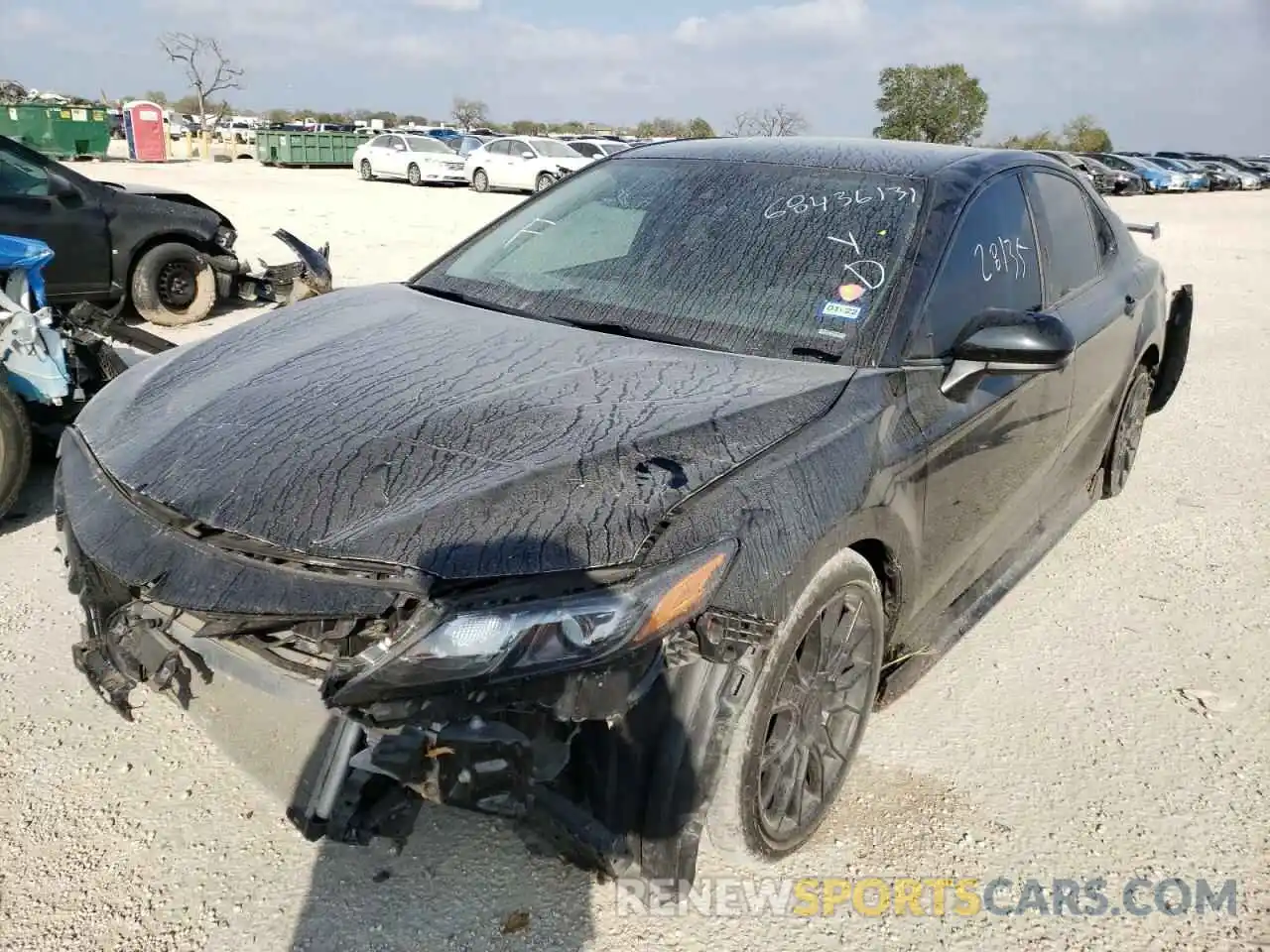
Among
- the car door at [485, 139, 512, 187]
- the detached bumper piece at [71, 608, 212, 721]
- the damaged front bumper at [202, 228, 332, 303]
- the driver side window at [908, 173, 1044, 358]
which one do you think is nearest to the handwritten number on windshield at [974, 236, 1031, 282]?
the driver side window at [908, 173, 1044, 358]

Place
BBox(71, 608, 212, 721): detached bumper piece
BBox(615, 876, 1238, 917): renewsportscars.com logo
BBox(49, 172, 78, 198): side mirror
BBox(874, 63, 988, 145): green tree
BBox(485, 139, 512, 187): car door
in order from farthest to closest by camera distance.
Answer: BBox(874, 63, 988, 145): green tree
BBox(485, 139, 512, 187): car door
BBox(49, 172, 78, 198): side mirror
BBox(615, 876, 1238, 917): renewsportscars.com logo
BBox(71, 608, 212, 721): detached bumper piece

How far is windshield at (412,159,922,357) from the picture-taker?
271cm

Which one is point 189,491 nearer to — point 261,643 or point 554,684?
point 261,643

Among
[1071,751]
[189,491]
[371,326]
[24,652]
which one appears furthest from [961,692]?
[24,652]

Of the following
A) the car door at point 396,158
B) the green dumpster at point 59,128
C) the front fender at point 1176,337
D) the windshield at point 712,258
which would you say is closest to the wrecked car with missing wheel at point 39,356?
the windshield at point 712,258

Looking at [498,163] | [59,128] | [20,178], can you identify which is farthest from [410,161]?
[20,178]

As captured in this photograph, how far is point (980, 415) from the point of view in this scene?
279 cm

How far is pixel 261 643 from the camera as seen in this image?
1929 millimetres

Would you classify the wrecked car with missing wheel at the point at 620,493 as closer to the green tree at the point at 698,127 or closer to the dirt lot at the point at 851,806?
the dirt lot at the point at 851,806

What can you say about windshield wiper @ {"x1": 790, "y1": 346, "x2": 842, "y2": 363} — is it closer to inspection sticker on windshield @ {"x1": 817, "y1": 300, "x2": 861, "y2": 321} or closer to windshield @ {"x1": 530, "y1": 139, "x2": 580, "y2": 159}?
inspection sticker on windshield @ {"x1": 817, "y1": 300, "x2": 861, "y2": 321}

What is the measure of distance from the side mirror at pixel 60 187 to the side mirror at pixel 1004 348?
7.11 meters

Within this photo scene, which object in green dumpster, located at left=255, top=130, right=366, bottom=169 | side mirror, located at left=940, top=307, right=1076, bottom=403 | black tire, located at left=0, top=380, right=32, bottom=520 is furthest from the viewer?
green dumpster, located at left=255, top=130, right=366, bottom=169

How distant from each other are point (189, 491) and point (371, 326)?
3.28 feet

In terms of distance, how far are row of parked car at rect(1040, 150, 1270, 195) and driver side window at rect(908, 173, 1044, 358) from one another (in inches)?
1178
